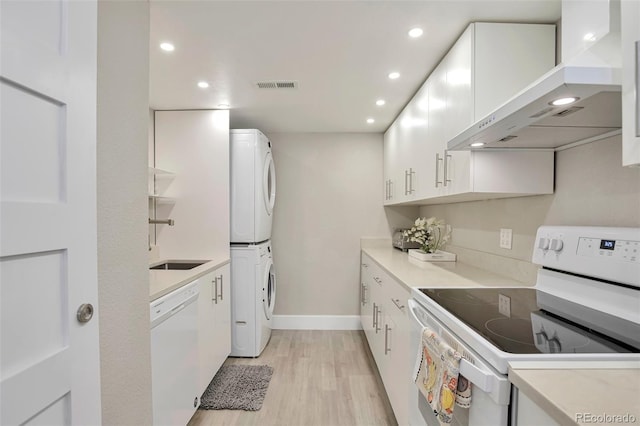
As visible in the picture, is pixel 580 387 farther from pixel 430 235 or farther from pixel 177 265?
pixel 177 265

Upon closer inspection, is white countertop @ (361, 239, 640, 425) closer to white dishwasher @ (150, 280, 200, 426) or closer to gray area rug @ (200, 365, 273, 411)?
white dishwasher @ (150, 280, 200, 426)

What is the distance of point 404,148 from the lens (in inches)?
103

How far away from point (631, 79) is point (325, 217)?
117 inches

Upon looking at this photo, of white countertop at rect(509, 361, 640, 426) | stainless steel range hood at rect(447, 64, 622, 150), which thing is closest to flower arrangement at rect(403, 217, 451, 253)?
stainless steel range hood at rect(447, 64, 622, 150)

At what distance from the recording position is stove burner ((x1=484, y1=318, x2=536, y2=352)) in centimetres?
90

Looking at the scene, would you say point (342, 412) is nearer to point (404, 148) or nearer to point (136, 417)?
point (136, 417)

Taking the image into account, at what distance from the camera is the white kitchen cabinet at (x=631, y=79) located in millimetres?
722

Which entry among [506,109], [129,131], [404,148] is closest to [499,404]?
[506,109]

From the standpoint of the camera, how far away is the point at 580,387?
0.64 metres

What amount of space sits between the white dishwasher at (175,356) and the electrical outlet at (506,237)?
1.89 m

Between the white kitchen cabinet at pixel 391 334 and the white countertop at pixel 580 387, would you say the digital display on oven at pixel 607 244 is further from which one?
the white kitchen cabinet at pixel 391 334

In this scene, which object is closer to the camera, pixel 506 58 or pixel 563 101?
pixel 563 101

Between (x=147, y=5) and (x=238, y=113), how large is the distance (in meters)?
1.67

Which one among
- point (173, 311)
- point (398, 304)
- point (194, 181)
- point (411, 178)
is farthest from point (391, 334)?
point (194, 181)
